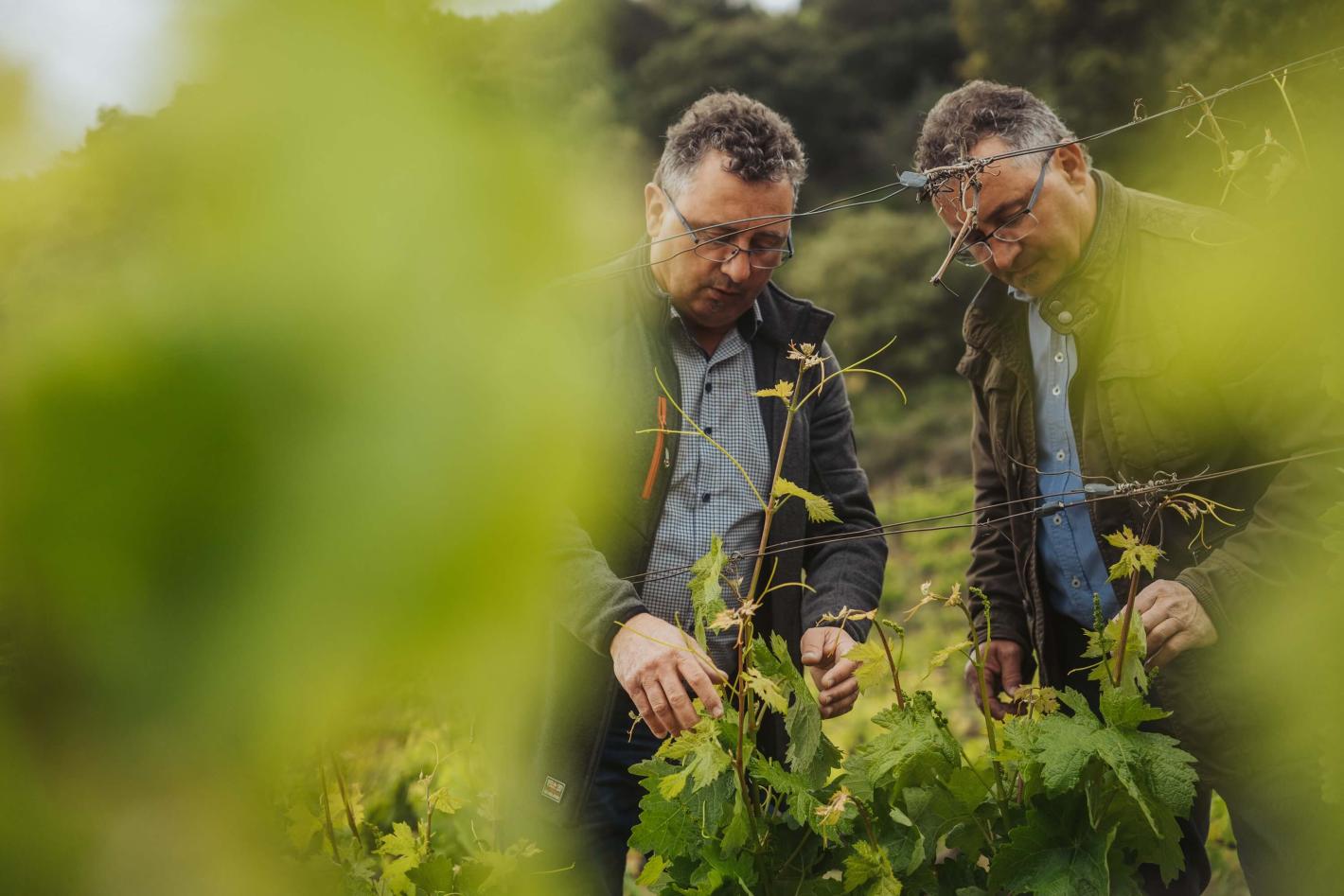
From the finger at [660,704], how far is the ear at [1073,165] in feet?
4.39

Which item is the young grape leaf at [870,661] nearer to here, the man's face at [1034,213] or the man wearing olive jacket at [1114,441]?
the man wearing olive jacket at [1114,441]

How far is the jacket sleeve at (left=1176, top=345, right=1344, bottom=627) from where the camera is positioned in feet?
5.18

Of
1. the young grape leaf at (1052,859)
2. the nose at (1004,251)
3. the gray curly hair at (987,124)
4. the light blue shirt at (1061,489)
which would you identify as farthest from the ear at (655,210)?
the young grape leaf at (1052,859)

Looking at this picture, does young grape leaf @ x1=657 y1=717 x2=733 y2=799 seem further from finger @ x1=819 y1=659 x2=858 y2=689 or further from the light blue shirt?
the light blue shirt

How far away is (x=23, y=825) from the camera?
344 mm

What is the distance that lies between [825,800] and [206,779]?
3.53 ft

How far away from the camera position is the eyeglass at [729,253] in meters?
2.00

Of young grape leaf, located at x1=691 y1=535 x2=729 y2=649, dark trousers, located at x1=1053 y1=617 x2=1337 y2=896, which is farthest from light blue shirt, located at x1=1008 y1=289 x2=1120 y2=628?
young grape leaf, located at x1=691 y1=535 x2=729 y2=649

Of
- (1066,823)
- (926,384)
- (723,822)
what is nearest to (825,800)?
(723,822)

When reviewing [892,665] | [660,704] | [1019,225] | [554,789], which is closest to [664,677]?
[660,704]

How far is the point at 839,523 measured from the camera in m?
2.01

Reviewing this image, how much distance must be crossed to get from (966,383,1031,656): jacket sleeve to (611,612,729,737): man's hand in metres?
0.94

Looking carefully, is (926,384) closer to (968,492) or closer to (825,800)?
(968,492)

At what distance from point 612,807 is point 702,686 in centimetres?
79
